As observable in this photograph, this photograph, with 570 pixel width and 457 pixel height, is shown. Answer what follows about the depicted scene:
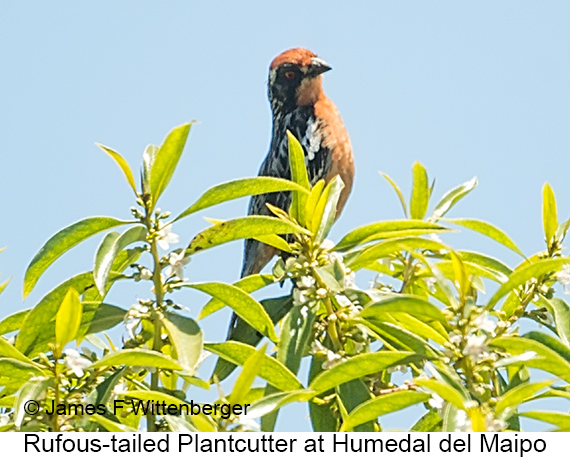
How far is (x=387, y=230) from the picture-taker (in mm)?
2676

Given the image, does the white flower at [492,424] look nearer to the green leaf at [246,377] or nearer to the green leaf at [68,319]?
the green leaf at [246,377]

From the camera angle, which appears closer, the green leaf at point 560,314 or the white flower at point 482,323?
the white flower at point 482,323

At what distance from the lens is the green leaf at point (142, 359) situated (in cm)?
209

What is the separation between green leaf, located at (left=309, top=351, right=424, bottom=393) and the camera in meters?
2.19

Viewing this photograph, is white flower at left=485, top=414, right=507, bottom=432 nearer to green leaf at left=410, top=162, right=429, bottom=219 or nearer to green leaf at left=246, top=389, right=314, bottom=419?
green leaf at left=246, top=389, right=314, bottom=419

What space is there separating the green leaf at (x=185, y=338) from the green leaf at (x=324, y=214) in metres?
0.49

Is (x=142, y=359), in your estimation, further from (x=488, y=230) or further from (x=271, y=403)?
(x=488, y=230)

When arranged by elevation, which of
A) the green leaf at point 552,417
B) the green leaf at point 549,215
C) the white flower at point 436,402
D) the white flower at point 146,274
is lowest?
the green leaf at point 552,417

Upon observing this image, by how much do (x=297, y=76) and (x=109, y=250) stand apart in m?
4.56

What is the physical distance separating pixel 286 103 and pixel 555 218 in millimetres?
4176

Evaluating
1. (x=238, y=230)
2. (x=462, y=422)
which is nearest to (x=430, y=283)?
(x=238, y=230)

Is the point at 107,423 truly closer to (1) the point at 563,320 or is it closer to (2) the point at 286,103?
(1) the point at 563,320

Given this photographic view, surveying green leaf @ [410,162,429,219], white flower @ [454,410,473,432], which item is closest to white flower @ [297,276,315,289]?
white flower @ [454,410,473,432]

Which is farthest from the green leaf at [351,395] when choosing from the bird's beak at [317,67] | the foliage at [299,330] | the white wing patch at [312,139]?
the bird's beak at [317,67]
